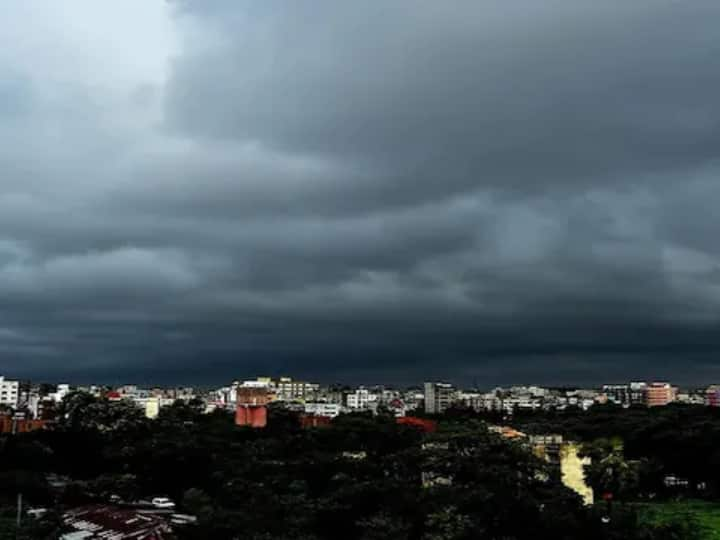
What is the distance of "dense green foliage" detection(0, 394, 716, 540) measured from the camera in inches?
867

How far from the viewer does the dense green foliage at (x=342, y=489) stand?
22031mm

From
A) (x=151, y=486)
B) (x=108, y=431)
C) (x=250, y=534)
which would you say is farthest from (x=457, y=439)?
(x=108, y=431)

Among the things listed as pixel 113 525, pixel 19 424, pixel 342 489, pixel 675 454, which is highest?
pixel 19 424

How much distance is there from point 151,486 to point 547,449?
817 inches

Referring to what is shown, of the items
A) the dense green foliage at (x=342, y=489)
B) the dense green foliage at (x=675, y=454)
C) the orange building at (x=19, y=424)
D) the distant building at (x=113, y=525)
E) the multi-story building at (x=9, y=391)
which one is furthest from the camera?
the multi-story building at (x=9, y=391)

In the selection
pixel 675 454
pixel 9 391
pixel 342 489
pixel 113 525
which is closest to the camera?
pixel 342 489

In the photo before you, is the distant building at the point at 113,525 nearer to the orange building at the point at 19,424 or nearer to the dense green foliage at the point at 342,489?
the dense green foliage at the point at 342,489

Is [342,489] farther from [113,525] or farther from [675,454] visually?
[675,454]

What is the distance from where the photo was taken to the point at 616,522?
75.3 feet

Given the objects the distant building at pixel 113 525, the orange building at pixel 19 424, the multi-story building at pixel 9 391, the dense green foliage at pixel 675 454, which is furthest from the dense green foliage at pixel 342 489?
the multi-story building at pixel 9 391

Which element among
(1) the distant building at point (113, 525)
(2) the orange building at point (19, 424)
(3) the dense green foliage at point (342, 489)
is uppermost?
(2) the orange building at point (19, 424)

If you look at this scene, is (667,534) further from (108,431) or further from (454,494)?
(108,431)

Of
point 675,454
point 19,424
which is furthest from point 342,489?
point 19,424

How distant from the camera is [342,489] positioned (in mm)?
25328
